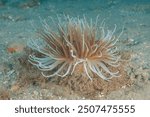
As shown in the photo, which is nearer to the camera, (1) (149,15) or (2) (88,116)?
(2) (88,116)

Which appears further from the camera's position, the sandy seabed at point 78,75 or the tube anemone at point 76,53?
the sandy seabed at point 78,75

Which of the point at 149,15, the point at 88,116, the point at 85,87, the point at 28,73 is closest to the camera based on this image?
the point at 88,116

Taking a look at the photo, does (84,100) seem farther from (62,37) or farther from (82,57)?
(62,37)

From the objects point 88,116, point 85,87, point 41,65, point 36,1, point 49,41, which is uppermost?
point 36,1

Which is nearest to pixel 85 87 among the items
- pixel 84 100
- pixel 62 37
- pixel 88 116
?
pixel 84 100

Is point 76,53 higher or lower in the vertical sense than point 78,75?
higher

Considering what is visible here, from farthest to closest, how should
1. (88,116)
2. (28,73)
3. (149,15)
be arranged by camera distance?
(149,15)
(28,73)
(88,116)

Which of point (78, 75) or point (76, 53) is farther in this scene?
point (78, 75)

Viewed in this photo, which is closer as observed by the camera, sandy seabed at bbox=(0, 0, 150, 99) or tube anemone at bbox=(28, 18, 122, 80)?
tube anemone at bbox=(28, 18, 122, 80)
